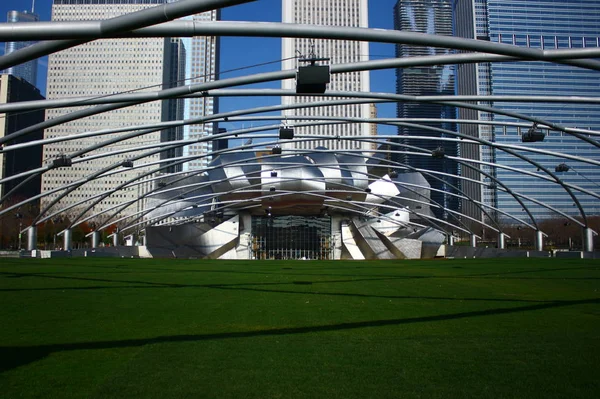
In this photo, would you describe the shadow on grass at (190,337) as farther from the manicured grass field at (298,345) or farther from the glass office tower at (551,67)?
the glass office tower at (551,67)

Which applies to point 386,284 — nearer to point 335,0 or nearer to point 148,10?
point 148,10

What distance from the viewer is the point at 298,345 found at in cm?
760

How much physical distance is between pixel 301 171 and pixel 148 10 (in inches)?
1844

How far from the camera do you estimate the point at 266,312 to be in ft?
35.4

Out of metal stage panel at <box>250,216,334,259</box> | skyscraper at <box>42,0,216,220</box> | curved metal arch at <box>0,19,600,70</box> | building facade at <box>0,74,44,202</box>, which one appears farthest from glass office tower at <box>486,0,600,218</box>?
skyscraper at <box>42,0,216,220</box>

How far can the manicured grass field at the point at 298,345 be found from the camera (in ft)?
18.1

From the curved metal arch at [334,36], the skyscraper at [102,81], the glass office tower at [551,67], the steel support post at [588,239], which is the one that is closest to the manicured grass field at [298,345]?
the curved metal arch at [334,36]

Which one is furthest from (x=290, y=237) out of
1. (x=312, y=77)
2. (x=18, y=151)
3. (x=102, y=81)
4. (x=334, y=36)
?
(x=102, y=81)

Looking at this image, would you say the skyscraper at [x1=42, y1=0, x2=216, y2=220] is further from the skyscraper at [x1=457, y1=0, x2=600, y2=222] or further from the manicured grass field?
the manicured grass field

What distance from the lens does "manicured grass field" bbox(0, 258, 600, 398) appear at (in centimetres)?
553

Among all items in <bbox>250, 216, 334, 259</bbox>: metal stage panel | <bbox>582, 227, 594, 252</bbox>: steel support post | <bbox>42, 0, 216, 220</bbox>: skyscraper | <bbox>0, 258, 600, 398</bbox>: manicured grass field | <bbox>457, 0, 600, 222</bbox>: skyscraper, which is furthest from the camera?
<bbox>42, 0, 216, 220</bbox>: skyscraper

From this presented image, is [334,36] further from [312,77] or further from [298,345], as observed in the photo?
[298,345]

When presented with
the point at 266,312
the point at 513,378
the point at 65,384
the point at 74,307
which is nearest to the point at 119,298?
the point at 74,307

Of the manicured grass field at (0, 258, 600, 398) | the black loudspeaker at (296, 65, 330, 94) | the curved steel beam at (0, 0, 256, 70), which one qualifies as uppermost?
the black loudspeaker at (296, 65, 330, 94)
